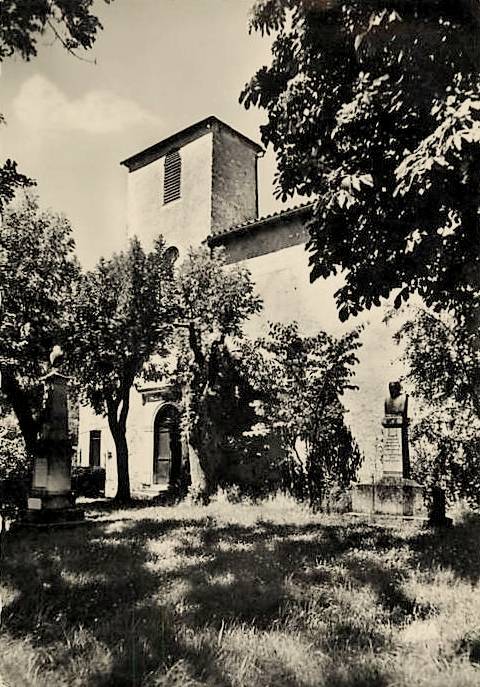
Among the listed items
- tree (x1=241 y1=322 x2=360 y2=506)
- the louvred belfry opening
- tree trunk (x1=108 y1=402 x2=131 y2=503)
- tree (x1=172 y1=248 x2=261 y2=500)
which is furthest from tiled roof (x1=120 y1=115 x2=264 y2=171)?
tree trunk (x1=108 y1=402 x2=131 y2=503)

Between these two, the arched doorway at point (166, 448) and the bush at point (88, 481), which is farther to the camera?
the bush at point (88, 481)

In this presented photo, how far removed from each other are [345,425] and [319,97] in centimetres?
947

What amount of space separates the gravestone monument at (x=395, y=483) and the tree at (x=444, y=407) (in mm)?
801

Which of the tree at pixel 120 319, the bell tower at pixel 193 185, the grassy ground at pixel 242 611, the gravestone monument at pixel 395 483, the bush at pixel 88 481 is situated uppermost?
the bell tower at pixel 193 185

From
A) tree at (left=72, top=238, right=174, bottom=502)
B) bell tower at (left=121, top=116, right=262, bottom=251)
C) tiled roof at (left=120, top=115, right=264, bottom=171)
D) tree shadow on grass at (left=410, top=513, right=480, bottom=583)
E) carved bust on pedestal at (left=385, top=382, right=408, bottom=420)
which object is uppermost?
tiled roof at (left=120, top=115, right=264, bottom=171)

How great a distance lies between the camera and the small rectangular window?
2167 centimetres

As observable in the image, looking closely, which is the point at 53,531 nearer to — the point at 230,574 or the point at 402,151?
the point at 230,574

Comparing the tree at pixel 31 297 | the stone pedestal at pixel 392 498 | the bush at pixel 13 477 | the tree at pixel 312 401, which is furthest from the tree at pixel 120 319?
the stone pedestal at pixel 392 498

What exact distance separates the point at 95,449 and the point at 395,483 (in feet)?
48.5

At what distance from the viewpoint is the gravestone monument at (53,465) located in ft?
30.3

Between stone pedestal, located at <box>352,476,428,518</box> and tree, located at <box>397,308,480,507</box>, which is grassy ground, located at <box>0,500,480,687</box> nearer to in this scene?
stone pedestal, located at <box>352,476,428,518</box>

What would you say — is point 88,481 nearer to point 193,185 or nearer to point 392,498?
point 193,185

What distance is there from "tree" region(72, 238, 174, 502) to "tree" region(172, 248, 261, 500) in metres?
0.62

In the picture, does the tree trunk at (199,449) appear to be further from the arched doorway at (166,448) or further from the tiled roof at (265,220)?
the tiled roof at (265,220)
